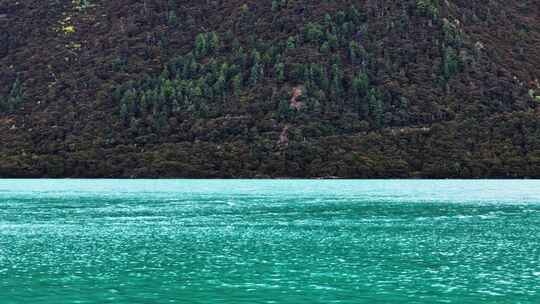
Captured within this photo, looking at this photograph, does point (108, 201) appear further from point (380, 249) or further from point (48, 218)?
point (380, 249)

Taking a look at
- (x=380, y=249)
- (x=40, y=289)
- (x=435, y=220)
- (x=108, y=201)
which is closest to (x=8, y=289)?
(x=40, y=289)

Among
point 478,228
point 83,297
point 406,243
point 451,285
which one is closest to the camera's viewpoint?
point 83,297

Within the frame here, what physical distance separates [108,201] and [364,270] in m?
109

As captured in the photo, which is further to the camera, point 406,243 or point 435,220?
point 435,220

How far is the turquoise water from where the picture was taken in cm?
5244

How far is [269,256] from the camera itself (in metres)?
71.2

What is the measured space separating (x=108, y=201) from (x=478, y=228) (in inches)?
3596

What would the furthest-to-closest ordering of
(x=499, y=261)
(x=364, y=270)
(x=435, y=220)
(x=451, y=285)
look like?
(x=435, y=220), (x=499, y=261), (x=364, y=270), (x=451, y=285)

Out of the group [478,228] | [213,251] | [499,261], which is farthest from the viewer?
[478,228]

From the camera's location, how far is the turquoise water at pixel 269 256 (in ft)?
172

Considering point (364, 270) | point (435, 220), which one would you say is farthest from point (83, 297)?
point (435, 220)

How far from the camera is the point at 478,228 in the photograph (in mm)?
99750

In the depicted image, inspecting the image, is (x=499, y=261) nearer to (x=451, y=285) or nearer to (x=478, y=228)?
(x=451, y=285)

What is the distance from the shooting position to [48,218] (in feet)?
377
